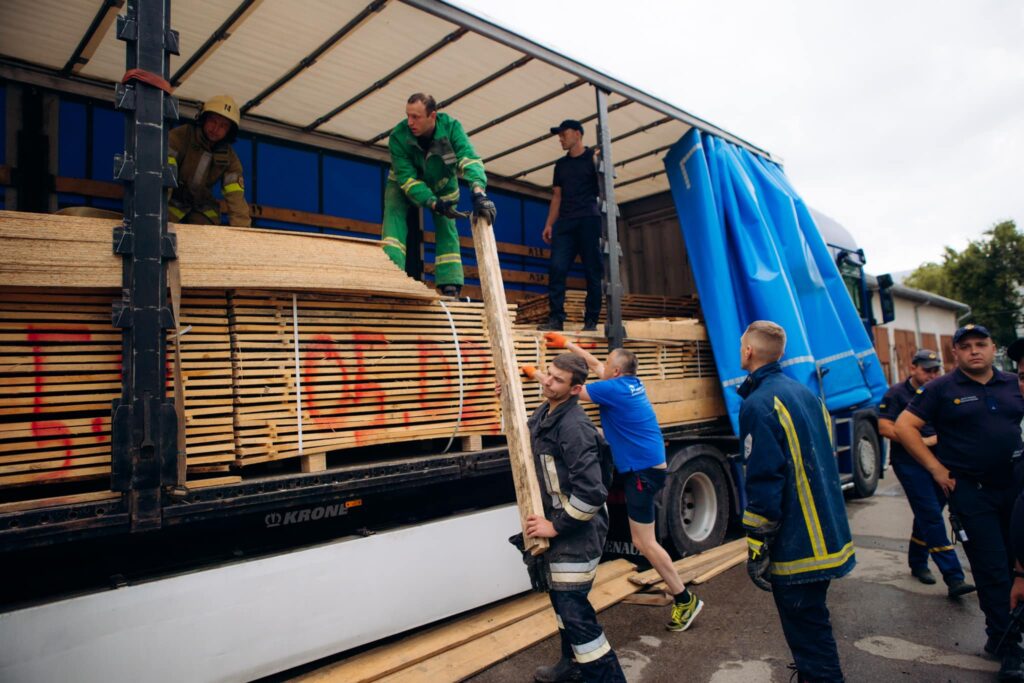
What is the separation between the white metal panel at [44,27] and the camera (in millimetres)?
4270

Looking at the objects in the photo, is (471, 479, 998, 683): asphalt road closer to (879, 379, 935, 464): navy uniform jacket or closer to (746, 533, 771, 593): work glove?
(746, 533, 771, 593): work glove

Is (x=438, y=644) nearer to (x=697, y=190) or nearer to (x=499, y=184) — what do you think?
(x=697, y=190)

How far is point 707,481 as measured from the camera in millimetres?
6027

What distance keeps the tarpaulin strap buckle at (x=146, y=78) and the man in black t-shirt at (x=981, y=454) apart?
4.73m

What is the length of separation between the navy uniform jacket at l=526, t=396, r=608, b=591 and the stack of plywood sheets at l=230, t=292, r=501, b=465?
0.97 metres

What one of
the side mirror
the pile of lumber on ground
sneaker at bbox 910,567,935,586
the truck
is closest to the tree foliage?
the side mirror

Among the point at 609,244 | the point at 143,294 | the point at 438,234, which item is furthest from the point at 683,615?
the point at 143,294

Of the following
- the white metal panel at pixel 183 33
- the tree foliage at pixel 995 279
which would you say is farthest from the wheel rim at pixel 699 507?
the tree foliage at pixel 995 279

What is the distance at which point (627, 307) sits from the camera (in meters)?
6.94

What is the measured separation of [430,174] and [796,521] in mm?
3458

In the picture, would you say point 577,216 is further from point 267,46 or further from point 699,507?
point 699,507

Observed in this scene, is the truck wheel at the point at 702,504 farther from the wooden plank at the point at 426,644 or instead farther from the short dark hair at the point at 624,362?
the wooden plank at the point at 426,644

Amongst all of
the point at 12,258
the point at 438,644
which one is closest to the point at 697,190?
the point at 438,644

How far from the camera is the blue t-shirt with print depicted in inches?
173
